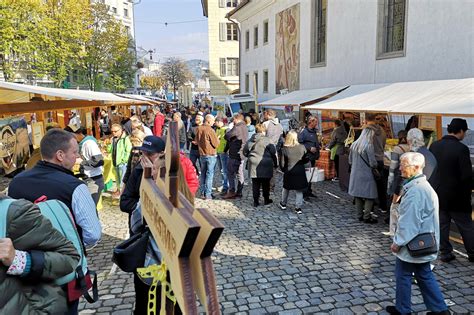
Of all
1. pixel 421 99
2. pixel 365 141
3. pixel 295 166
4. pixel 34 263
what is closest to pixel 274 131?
pixel 295 166

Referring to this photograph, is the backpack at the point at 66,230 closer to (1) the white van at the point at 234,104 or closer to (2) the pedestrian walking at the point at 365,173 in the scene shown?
(2) the pedestrian walking at the point at 365,173

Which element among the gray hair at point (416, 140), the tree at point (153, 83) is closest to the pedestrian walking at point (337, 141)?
the gray hair at point (416, 140)

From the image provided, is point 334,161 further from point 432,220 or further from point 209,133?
point 432,220

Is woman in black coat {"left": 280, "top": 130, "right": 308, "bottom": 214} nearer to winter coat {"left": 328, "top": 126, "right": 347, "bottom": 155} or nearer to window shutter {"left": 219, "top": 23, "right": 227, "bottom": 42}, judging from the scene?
winter coat {"left": 328, "top": 126, "right": 347, "bottom": 155}

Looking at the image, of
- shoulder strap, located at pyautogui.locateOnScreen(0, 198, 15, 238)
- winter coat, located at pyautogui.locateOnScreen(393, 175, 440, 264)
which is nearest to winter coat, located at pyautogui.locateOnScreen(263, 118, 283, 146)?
winter coat, located at pyautogui.locateOnScreen(393, 175, 440, 264)

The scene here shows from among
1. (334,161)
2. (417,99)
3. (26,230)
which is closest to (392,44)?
(334,161)

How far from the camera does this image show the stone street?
4.02 meters

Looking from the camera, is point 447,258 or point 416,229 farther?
point 447,258

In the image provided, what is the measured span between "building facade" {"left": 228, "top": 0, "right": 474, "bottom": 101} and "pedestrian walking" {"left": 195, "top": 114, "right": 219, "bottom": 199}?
6080 mm

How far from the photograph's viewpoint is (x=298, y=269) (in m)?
4.88

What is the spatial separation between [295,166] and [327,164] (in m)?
3.10

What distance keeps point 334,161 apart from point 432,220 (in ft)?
21.9

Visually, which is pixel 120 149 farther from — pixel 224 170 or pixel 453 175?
pixel 453 175

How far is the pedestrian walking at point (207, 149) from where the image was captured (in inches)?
324
